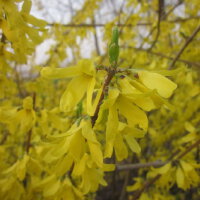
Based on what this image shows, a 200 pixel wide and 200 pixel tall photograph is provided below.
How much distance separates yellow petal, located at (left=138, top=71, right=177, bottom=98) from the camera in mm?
671

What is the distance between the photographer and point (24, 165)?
1174 millimetres

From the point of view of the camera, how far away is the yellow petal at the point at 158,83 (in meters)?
0.67

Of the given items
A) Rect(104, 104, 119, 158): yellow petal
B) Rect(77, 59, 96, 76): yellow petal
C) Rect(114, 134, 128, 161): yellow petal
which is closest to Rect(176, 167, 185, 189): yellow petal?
Rect(114, 134, 128, 161): yellow petal

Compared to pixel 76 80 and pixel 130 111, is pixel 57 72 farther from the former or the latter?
pixel 130 111

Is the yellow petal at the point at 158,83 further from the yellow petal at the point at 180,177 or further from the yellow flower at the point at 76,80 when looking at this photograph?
the yellow petal at the point at 180,177

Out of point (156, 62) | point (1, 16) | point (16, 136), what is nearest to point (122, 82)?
point (1, 16)

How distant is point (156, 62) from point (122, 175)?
1.30 m

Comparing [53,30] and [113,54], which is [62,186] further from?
[53,30]

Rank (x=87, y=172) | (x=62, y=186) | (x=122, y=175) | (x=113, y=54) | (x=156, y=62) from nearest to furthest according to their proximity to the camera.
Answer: (x=113, y=54), (x=87, y=172), (x=62, y=186), (x=156, y=62), (x=122, y=175)

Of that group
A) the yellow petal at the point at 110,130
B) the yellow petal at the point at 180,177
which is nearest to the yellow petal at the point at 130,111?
the yellow petal at the point at 110,130

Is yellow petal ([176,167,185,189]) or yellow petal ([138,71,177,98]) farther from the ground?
yellow petal ([138,71,177,98])

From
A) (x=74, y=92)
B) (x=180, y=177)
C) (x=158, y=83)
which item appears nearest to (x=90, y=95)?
(x=74, y=92)

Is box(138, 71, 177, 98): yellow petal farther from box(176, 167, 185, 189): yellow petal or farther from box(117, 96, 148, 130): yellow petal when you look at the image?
box(176, 167, 185, 189): yellow petal

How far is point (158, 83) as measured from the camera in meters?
0.69
